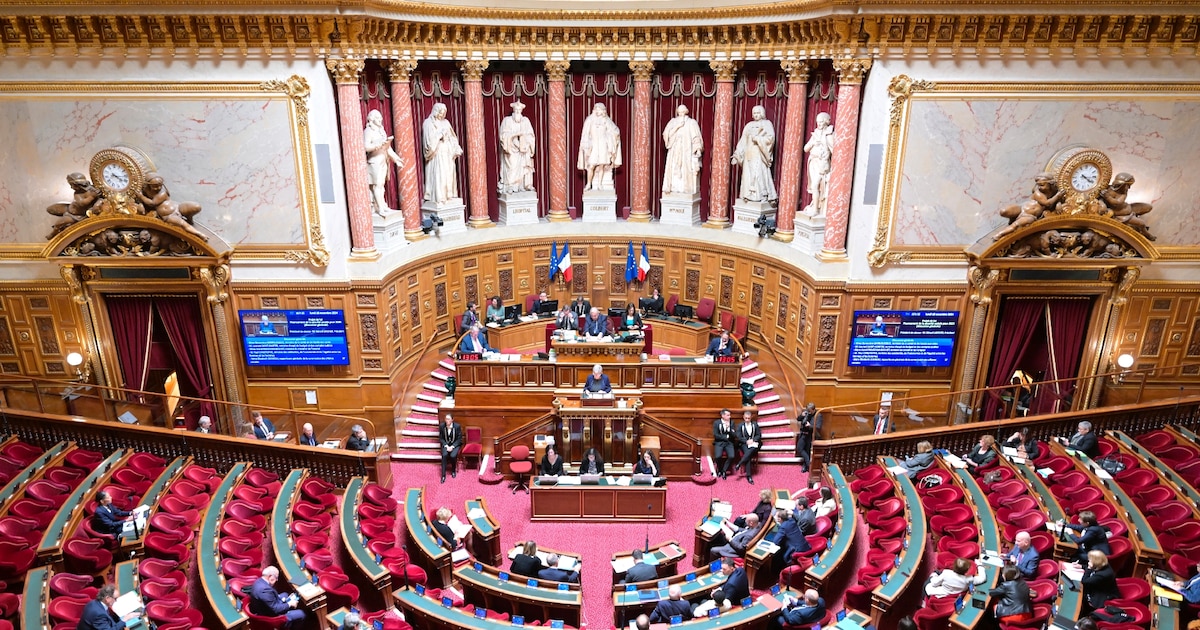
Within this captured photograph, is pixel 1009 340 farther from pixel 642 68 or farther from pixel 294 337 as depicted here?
pixel 294 337

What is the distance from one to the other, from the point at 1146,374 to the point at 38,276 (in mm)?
21725

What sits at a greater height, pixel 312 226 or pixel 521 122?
pixel 521 122

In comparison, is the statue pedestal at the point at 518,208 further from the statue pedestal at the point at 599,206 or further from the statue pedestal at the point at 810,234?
the statue pedestal at the point at 810,234

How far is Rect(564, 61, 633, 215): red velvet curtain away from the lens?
2019 cm

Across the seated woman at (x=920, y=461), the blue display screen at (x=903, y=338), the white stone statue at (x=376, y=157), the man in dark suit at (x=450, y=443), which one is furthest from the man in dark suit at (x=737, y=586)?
the white stone statue at (x=376, y=157)

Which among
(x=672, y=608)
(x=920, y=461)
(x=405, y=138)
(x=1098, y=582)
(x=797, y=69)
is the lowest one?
(x=672, y=608)

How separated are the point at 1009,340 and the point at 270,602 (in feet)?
46.5

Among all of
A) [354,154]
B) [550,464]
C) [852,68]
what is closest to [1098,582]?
[550,464]

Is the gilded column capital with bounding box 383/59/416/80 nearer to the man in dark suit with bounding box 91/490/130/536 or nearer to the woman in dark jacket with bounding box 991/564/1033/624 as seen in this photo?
the man in dark suit with bounding box 91/490/130/536

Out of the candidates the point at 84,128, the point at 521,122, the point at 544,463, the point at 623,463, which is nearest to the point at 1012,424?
the point at 623,463

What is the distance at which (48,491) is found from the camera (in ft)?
40.7

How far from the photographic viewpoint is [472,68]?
60.7ft

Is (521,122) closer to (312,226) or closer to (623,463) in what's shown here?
(312,226)

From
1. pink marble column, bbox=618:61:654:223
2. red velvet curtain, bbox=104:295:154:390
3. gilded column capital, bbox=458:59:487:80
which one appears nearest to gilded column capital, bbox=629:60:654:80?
pink marble column, bbox=618:61:654:223
